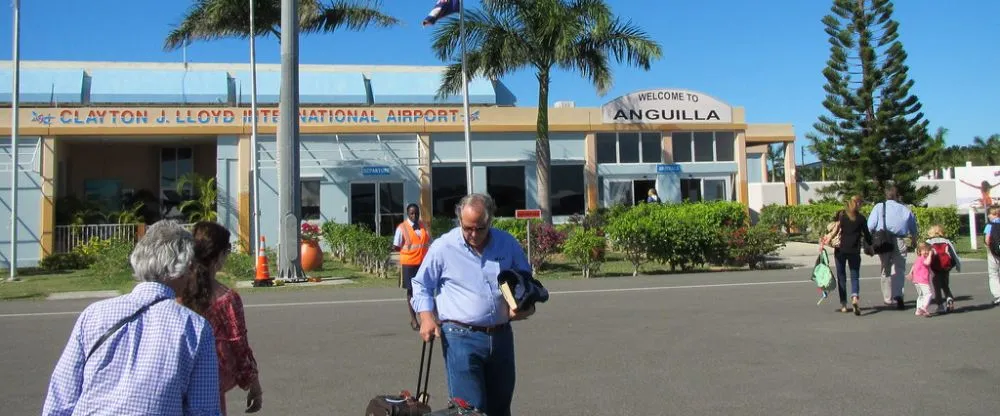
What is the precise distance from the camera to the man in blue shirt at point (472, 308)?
15.3 feet

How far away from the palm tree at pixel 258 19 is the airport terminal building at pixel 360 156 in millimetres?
2424

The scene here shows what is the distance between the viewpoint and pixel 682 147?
3023cm

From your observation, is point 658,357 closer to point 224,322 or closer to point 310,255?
point 224,322

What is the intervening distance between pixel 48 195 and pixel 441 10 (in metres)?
13.2

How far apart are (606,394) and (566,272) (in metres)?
12.7

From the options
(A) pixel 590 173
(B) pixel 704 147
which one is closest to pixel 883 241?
(A) pixel 590 173

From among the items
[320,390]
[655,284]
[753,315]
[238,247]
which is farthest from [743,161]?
[320,390]

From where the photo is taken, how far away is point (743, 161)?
30.3 m

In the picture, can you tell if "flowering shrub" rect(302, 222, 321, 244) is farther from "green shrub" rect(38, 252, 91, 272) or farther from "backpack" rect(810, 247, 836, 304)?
"backpack" rect(810, 247, 836, 304)

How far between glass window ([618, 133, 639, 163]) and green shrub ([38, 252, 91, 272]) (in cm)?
1731

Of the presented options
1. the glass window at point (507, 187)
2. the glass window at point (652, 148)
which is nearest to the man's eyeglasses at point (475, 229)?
the glass window at point (507, 187)

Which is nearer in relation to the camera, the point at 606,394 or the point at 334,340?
the point at 606,394

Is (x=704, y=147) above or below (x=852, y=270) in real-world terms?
above

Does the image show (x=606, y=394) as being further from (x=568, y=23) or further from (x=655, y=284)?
(x=568, y=23)
